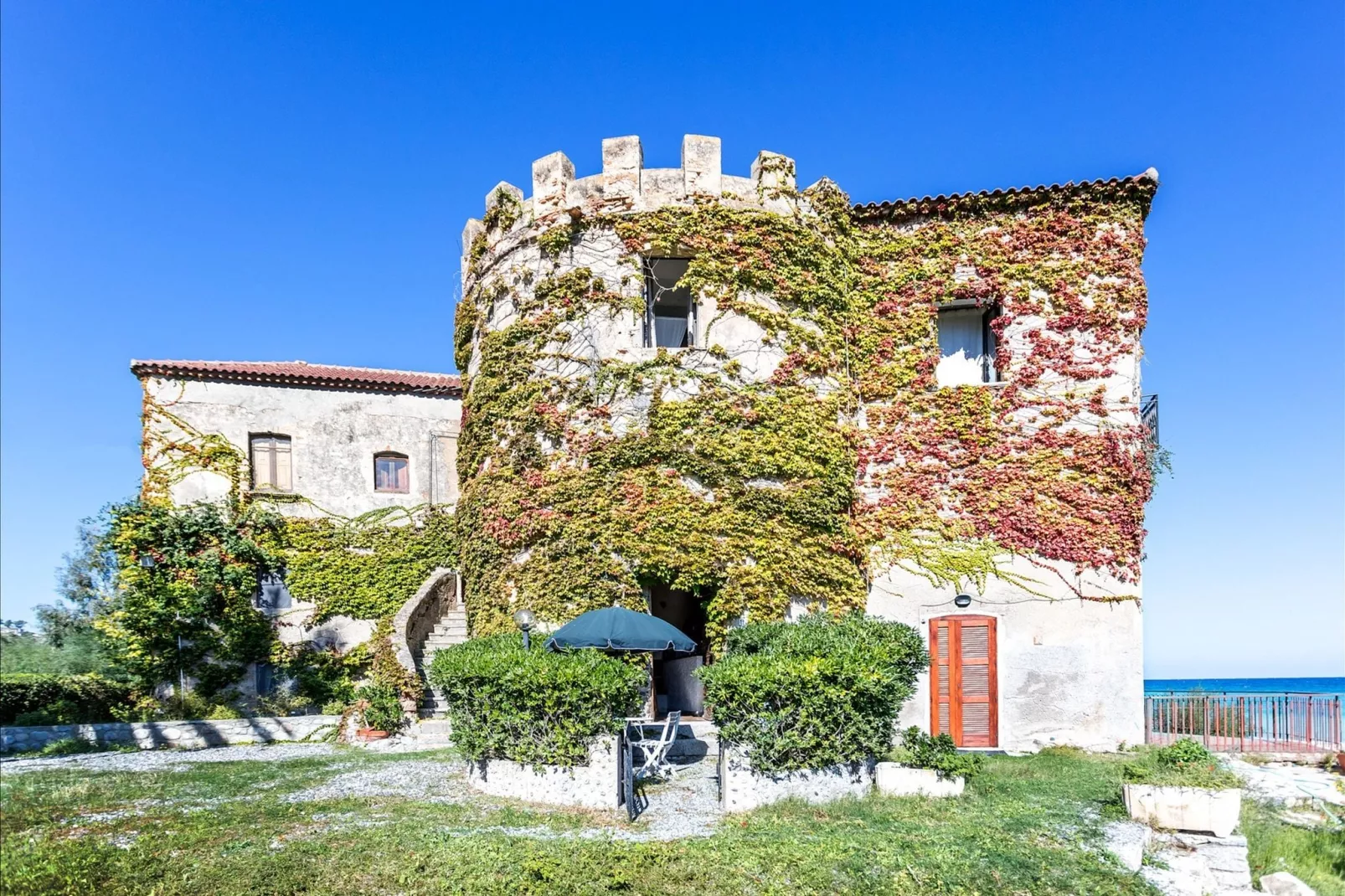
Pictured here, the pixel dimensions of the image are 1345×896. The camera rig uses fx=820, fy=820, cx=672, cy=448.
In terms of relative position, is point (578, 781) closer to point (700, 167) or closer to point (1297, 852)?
point (1297, 852)

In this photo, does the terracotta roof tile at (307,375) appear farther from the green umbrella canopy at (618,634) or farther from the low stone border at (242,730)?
the green umbrella canopy at (618,634)

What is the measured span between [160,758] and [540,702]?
4.07 metres

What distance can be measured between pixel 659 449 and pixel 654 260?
376cm

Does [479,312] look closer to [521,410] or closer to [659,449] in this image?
[521,410]

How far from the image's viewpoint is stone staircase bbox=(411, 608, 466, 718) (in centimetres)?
1656

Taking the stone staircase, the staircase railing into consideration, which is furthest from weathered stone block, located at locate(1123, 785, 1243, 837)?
the staircase railing

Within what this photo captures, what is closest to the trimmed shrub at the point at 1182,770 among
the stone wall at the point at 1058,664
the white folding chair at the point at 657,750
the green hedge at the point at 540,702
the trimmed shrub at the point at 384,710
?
the stone wall at the point at 1058,664

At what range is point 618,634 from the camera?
11.0 metres

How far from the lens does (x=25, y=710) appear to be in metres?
3.40

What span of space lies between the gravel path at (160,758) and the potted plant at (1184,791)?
395 inches

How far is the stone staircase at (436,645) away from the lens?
54.3 feet

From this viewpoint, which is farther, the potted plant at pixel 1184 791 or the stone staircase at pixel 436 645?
the stone staircase at pixel 436 645

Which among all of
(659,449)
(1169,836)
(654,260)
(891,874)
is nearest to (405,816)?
(891,874)

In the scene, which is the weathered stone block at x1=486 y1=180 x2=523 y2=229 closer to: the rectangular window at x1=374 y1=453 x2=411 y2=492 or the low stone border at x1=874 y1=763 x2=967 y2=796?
the rectangular window at x1=374 y1=453 x2=411 y2=492
